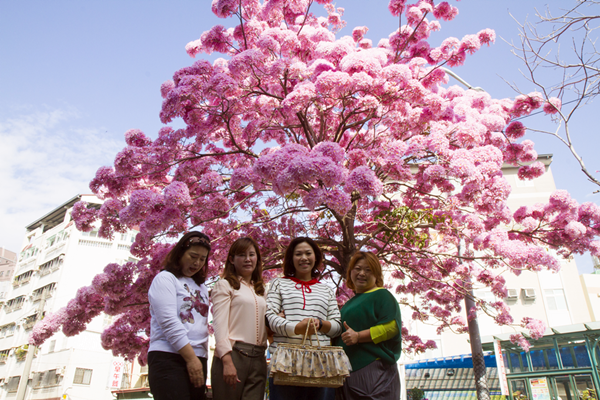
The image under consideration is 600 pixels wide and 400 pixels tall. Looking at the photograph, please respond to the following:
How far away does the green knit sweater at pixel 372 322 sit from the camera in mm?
2844

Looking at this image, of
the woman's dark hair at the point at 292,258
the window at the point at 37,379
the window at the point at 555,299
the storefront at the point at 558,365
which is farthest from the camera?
the window at the point at 37,379

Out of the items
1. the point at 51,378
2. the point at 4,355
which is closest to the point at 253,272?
the point at 51,378

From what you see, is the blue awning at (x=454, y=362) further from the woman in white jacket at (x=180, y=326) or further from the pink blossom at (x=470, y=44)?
the woman in white jacket at (x=180, y=326)

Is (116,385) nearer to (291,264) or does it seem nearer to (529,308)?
(529,308)

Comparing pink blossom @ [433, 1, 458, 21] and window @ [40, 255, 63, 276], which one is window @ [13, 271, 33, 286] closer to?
window @ [40, 255, 63, 276]

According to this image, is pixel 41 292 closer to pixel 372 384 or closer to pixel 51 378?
pixel 51 378

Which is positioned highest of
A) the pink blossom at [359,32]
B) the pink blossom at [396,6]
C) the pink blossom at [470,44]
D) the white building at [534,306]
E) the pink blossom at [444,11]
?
the pink blossom at [359,32]

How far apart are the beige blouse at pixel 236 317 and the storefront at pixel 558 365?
14560mm

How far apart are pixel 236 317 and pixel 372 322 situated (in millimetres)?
979

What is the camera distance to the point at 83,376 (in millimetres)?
28766

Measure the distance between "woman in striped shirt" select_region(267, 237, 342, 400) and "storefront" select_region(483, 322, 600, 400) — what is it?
46.3ft

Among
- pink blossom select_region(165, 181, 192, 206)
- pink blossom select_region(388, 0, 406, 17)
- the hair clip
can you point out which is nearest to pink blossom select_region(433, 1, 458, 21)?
pink blossom select_region(388, 0, 406, 17)

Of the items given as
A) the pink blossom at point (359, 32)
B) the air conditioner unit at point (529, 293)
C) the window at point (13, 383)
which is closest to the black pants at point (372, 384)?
the pink blossom at point (359, 32)

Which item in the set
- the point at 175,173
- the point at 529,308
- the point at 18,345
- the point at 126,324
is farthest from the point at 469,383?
the point at 18,345
